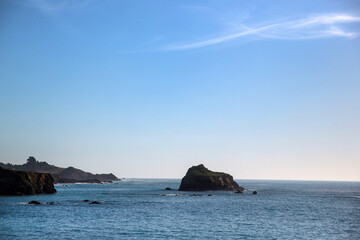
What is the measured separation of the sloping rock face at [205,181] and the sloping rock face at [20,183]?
233 ft

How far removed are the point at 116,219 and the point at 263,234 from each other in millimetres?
29228

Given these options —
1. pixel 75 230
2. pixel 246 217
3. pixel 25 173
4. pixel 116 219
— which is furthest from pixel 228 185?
Answer: pixel 75 230

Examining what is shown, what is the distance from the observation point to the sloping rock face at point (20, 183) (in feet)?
423

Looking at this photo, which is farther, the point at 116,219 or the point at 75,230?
the point at 116,219

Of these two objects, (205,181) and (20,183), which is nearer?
(20,183)

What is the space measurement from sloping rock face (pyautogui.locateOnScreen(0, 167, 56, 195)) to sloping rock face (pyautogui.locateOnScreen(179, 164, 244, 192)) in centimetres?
7091

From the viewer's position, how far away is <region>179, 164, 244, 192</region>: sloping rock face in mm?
183875

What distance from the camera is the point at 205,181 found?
184 meters

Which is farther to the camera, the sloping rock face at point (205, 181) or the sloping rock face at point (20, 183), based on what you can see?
the sloping rock face at point (205, 181)

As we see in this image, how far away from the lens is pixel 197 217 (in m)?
77.1

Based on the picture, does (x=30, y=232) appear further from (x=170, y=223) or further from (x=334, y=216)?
(x=334, y=216)

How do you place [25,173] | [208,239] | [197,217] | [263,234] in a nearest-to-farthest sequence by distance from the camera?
[208,239], [263,234], [197,217], [25,173]

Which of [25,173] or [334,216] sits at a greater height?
[25,173]

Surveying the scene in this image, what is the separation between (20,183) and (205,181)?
87.9 metres
